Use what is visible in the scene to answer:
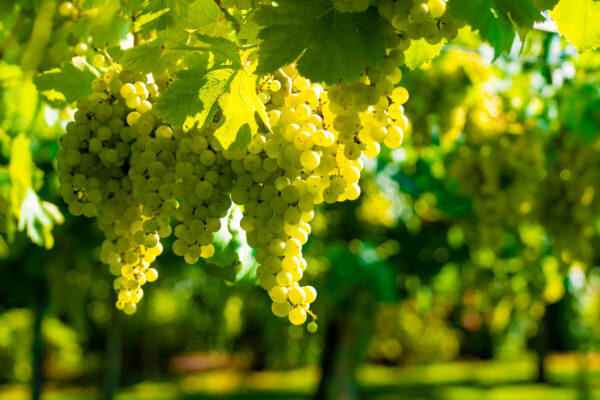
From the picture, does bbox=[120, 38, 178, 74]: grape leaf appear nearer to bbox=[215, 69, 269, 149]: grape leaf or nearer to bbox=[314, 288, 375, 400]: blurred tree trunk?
bbox=[215, 69, 269, 149]: grape leaf

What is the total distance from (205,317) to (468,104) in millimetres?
14747

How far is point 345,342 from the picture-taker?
21.6 feet

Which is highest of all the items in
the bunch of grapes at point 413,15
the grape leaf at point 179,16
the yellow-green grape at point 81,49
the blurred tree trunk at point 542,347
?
the bunch of grapes at point 413,15

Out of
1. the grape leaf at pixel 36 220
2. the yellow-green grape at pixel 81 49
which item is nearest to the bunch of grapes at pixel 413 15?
the yellow-green grape at pixel 81 49

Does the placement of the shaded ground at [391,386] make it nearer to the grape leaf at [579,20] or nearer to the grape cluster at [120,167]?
the grape leaf at [579,20]

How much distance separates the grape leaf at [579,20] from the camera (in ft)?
3.28

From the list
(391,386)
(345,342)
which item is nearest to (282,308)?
(345,342)

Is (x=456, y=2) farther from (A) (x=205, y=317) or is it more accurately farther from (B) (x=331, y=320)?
(A) (x=205, y=317)

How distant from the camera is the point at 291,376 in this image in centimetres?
1756

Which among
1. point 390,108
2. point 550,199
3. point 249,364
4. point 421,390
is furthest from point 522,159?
point 249,364

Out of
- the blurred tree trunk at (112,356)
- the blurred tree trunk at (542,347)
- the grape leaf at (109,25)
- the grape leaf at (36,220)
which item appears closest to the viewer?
the grape leaf at (109,25)

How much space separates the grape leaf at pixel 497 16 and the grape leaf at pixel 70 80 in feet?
2.38

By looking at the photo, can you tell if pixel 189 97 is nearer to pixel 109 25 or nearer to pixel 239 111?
pixel 239 111

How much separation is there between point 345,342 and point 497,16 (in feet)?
19.6
